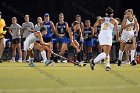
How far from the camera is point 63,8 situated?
27.8 metres

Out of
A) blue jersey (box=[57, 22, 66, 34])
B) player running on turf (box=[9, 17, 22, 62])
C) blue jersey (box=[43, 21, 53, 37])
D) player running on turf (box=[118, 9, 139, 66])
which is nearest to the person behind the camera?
Result: player running on turf (box=[118, 9, 139, 66])

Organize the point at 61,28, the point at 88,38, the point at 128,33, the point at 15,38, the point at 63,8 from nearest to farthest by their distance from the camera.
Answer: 1. the point at 128,33
2. the point at 61,28
3. the point at 15,38
4. the point at 88,38
5. the point at 63,8

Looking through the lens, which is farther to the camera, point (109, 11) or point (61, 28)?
point (61, 28)

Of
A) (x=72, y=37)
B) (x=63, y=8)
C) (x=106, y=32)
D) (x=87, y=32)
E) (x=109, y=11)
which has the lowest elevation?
(x=106, y=32)

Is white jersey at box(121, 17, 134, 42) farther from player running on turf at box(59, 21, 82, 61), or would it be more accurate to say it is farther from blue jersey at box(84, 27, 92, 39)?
blue jersey at box(84, 27, 92, 39)

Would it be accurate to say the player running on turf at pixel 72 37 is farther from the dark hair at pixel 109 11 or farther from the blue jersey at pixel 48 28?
the dark hair at pixel 109 11

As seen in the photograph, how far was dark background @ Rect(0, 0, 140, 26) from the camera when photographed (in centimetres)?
2741

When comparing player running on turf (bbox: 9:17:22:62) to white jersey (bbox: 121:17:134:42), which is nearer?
white jersey (bbox: 121:17:134:42)

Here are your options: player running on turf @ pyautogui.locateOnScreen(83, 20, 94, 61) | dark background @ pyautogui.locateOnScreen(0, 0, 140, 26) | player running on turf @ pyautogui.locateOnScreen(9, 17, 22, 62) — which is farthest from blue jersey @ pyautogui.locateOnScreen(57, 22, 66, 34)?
dark background @ pyautogui.locateOnScreen(0, 0, 140, 26)

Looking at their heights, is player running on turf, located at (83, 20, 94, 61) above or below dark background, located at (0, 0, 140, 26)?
below

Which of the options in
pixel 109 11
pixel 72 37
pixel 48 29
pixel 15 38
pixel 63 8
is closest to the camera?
pixel 109 11

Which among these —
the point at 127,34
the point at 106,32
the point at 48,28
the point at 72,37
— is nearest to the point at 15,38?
the point at 48,28

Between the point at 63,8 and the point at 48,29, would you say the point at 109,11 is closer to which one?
the point at 48,29

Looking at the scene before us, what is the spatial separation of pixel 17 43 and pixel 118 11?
767cm
